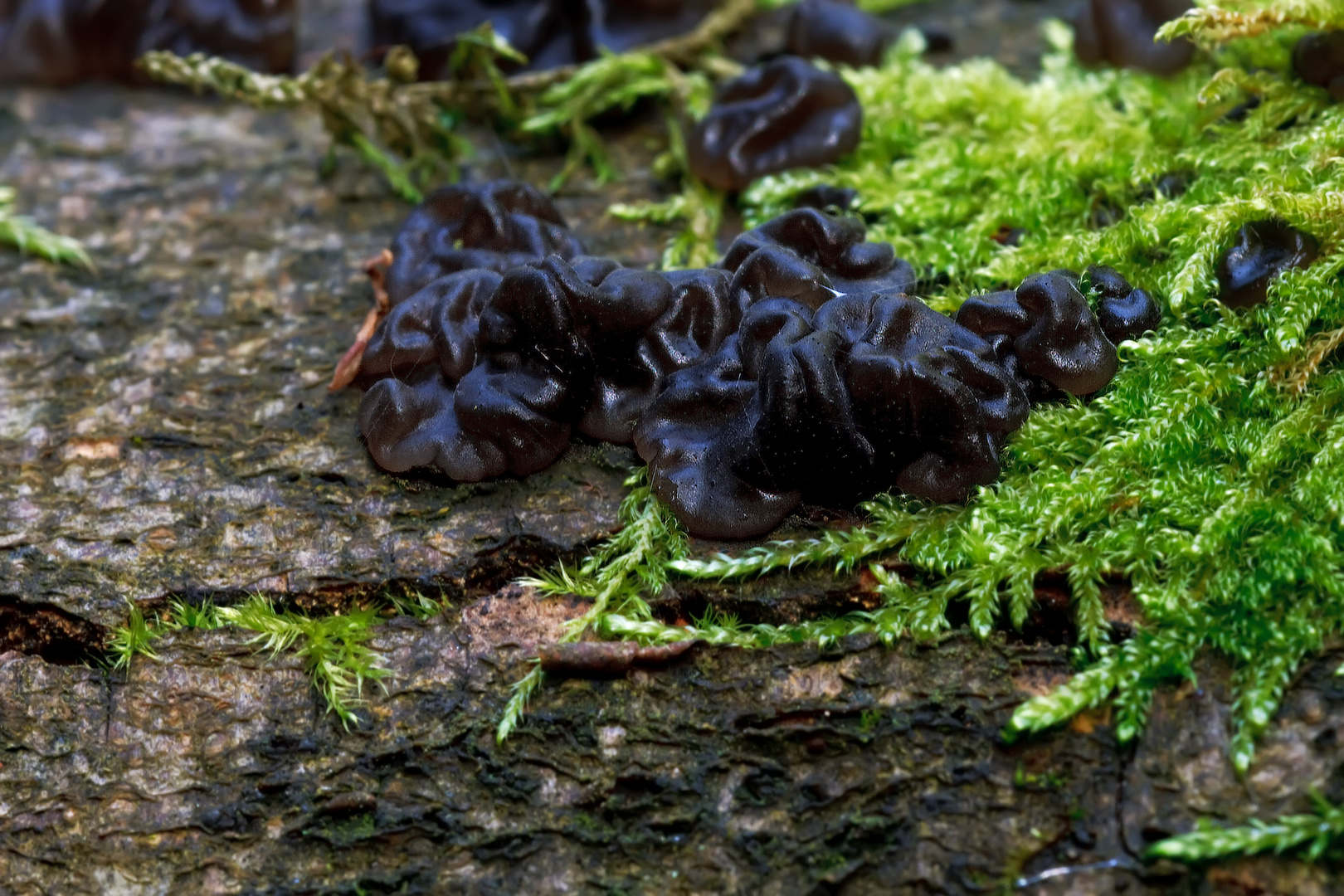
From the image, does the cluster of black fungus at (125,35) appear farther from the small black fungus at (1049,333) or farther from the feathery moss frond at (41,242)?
the small black fungus at (1049,333)

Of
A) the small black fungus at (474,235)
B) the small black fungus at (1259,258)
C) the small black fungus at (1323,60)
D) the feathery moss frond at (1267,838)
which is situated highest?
the small black fungus at (1323,60)

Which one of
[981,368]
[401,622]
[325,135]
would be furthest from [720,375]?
[325,135]

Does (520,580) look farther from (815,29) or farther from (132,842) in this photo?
(815,29)

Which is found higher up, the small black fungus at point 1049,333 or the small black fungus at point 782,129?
the small black fungus at point 782,129

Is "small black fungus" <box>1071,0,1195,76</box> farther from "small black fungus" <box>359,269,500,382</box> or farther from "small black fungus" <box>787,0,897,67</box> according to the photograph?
"small black fungus" <box>359,269,500,382</box>

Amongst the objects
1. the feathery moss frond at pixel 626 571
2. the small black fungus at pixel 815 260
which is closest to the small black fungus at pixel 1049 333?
the small black fungus at pixel 815 260
